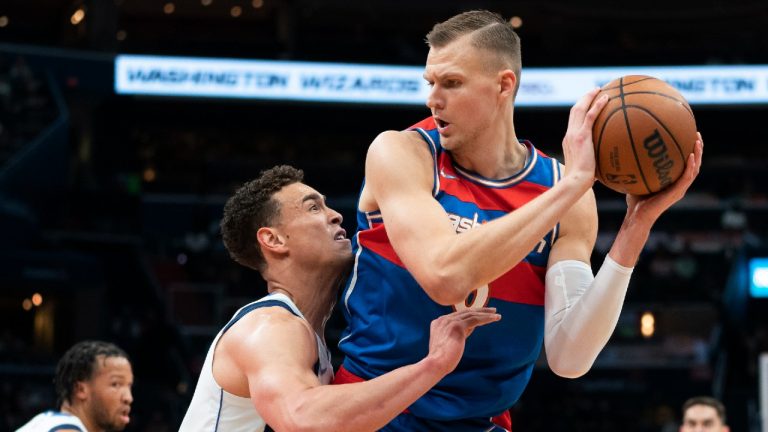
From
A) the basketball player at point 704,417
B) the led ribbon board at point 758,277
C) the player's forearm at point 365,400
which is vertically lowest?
the basketball player at point 704,417

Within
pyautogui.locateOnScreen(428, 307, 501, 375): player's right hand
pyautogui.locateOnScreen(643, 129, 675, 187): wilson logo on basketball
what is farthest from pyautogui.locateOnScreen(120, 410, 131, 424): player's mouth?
pyautogui.locateOnScreen(643, 129, 675, 187): wilson logo on basketball

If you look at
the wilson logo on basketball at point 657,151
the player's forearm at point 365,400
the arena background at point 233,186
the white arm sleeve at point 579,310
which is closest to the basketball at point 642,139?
the wilson logo on basketball at point 657,151

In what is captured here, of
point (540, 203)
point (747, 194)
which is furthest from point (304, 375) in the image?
point (747, 194)

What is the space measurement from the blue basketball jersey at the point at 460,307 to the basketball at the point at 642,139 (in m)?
0.42

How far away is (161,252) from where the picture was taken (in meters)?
20.0

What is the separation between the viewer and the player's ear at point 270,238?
3.59 m

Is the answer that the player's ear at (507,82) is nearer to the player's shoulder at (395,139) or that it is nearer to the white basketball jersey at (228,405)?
the player's shoulder at (395,139)

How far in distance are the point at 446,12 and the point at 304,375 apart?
22961 millimetres

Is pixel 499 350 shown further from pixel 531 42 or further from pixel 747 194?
pixel 531 42

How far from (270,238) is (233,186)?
1843cm

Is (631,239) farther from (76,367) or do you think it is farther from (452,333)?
(76,367)

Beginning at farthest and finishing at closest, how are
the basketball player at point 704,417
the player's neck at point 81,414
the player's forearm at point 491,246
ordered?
the basketball player at point 704,417 → the player's neck at point 81,414 → the player's forearm at point 491,246

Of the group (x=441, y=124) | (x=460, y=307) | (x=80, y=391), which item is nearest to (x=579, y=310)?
(x=460, y=307)

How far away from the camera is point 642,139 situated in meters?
2.89
